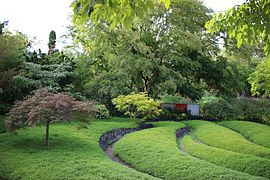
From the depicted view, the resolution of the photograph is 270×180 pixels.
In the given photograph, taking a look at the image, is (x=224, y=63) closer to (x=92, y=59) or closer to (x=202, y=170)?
(x=92, y=59)

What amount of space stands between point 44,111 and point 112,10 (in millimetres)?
5353

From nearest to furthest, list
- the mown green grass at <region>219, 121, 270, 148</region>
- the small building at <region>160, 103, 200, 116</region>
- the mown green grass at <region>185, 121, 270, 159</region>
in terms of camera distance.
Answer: the mown green grass at <region>185, 121, 270, 159</region>, the mown green grass at <region>219, 121, 270, 148</region>, the small building at <region>160, 103, 200, 116</region>

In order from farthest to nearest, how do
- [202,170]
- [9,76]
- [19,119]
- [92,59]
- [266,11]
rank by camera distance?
[92,59], [9,76], [19,119], [202,170], [266,11]

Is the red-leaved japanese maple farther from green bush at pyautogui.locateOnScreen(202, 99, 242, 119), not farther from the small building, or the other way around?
the small building

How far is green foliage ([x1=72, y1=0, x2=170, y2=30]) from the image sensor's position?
2879mm

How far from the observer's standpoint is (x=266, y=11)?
4.93 m

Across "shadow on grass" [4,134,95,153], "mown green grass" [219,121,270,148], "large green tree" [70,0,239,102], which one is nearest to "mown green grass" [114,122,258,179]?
"shadow on grass" [4,134,95,153]

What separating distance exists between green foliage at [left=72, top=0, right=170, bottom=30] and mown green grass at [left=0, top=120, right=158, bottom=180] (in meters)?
3.70

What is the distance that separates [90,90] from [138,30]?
18.8ft

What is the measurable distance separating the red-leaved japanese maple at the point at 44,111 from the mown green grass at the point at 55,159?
59cm

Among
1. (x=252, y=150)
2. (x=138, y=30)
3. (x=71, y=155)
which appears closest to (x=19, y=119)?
(x=71, y=155)

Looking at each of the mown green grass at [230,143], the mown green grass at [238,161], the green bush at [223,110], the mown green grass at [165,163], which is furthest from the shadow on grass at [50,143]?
the green bush at [223,110]

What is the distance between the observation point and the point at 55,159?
7016 mm

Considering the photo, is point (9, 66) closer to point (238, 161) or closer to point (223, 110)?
point (238, 161)
